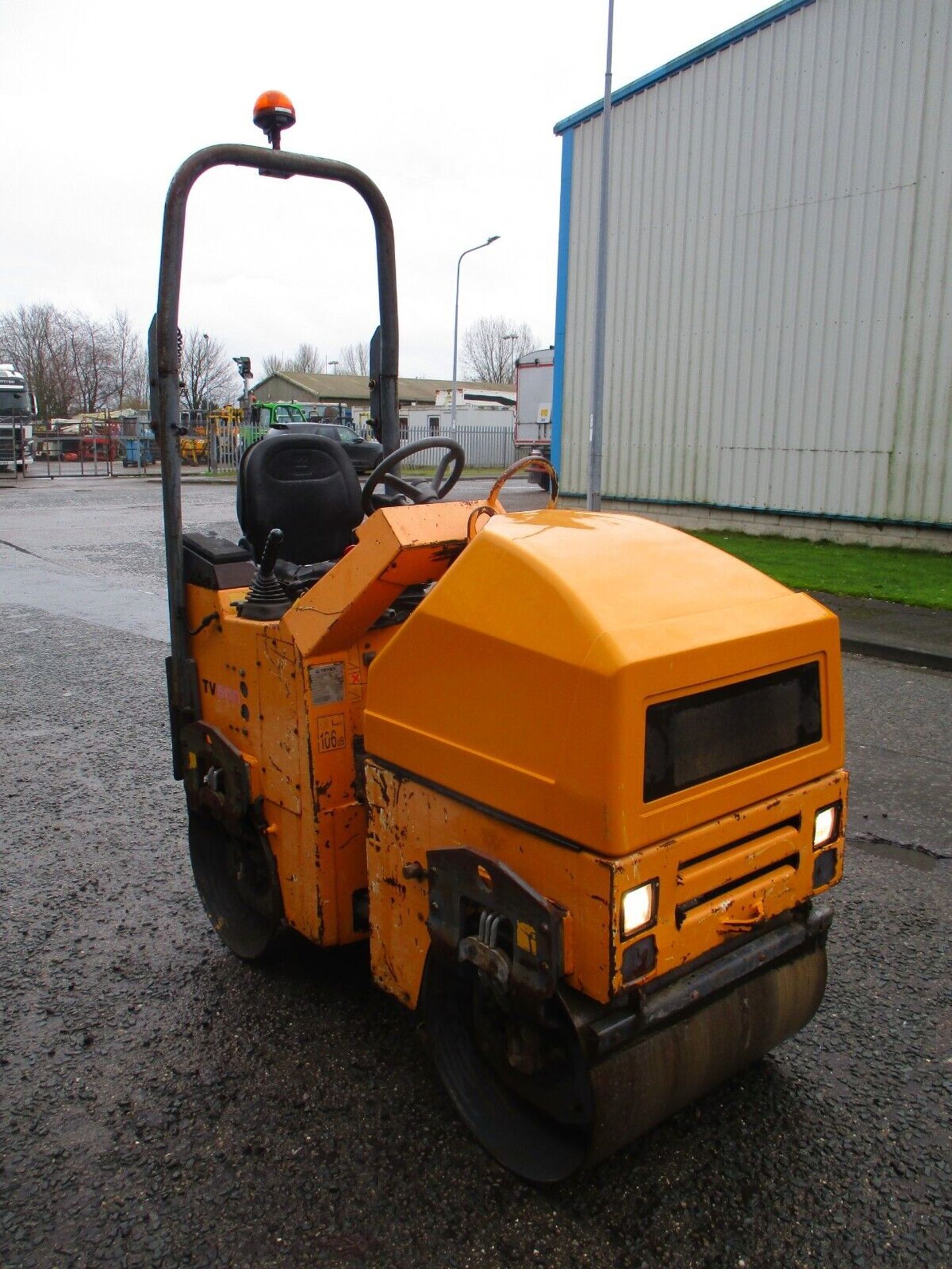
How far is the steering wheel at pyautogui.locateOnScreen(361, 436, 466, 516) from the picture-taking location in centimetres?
296

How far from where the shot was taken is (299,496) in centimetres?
361

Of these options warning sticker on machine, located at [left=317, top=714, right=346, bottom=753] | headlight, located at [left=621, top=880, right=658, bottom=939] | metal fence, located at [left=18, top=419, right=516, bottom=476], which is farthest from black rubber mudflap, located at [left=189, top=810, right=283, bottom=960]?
metal fence, located at [left=18, top=419, right=516, bottom=476]

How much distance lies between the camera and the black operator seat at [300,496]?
3.54 m

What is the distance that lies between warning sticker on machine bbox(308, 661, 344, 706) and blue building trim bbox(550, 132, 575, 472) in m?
13.7

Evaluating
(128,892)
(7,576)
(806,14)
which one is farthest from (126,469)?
(128,892)

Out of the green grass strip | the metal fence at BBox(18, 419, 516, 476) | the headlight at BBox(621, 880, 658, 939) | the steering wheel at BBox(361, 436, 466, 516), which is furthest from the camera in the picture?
the metal fence at BBox(18, 419, 516, 476)

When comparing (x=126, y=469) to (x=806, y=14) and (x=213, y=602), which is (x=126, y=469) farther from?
(x=213, y=602)

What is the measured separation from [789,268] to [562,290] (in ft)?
14.4

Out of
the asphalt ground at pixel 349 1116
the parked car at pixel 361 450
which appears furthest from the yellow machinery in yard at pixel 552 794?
the parked car at pixel 361 450

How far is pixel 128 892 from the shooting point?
153 inches

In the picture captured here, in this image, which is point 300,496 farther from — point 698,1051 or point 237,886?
point 698,1051

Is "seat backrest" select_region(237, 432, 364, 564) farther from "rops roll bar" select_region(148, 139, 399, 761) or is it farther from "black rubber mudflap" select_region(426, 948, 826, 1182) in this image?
"black rubber mudflap" select_region(426, 948, 826, 1182)

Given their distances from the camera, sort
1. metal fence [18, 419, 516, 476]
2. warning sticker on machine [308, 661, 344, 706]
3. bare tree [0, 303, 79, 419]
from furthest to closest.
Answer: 1. bare tree [0, 303, 79, 419]
2. metal fence [18, 419, 516, 476]
3. warning sticker on machine [308, 661, 344, 706]

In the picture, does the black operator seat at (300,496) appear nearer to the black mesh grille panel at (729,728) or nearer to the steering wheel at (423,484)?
the steering wheel at (423,484)
